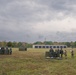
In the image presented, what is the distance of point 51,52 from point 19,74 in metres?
18.2

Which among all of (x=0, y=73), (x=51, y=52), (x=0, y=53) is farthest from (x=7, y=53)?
(x=0, y=73)

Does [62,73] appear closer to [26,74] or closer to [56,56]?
[26,74]

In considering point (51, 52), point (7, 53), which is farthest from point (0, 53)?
point (51, 52)

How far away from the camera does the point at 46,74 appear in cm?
2016

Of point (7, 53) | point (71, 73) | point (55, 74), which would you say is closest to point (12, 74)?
point (55, 74)

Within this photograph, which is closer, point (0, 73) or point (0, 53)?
point (0, 73)

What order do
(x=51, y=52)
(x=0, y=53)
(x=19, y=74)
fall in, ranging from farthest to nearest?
1. (x=0, y=53)
2. (x=51, y=52)
3. (x=19, y=74)

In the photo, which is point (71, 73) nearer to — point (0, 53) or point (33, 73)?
point (33, 73)

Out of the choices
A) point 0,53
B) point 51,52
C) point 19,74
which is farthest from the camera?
point 0,53

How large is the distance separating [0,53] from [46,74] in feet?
101

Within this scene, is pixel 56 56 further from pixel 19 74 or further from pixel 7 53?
pixel 19 74

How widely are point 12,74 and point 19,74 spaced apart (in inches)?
24.1

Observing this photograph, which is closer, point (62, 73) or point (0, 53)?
point (62, 73)

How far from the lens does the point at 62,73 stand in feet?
68.1
